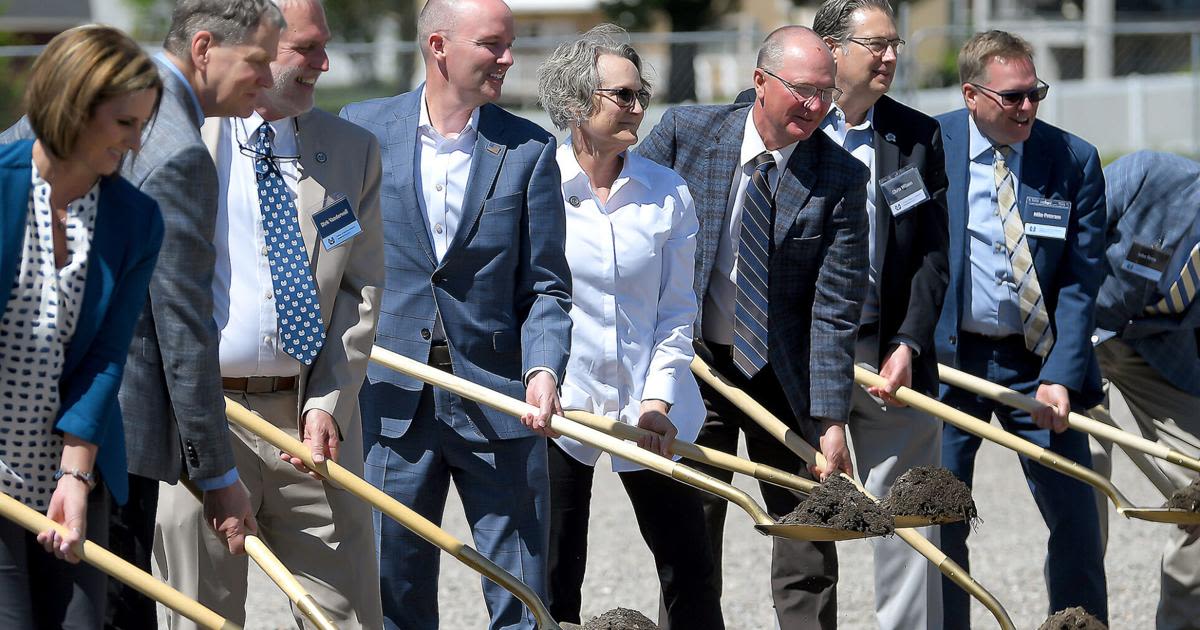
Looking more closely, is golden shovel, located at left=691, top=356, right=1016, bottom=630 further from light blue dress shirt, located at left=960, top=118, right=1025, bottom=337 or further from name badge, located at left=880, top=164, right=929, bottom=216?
light blue dress shirt, located at left=960, top=118, right=1025, bottom=337

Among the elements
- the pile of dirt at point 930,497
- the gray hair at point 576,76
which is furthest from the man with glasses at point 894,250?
the gray hair at point 576,76

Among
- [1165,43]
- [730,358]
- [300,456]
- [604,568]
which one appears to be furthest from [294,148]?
[1165,43]

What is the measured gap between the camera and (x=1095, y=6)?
3042 centimetres

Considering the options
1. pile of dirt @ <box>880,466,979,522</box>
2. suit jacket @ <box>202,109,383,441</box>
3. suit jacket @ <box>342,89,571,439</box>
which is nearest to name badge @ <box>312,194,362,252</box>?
suit jacket @ <box>202,109,383,441</box>

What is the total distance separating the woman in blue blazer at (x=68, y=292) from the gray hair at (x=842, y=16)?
2.87 metres

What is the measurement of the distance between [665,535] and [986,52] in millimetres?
2137

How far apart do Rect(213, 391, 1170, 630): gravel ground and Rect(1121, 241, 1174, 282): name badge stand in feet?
4.92

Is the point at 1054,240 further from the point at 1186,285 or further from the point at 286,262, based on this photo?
the point at 286,262

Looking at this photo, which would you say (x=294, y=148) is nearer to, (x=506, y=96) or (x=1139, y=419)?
(x=1139, y=419)

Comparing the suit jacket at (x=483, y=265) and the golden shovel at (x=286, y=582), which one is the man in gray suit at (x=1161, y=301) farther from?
the golden shovel at (x=286, y=582)

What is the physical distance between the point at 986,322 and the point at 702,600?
1.61 meters

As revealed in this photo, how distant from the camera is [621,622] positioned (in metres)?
3.93

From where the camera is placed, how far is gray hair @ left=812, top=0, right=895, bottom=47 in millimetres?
5344

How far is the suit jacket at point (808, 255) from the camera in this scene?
16.2 feet
